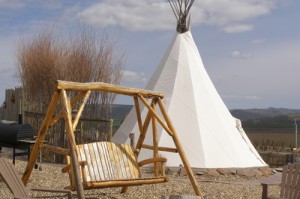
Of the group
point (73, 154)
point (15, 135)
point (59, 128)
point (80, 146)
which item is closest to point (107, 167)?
point (80, 146)

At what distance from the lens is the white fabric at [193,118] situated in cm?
1270

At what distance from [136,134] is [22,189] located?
7.18m

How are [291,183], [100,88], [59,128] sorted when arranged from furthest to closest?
[59,128]
[100,88]
[291,183]

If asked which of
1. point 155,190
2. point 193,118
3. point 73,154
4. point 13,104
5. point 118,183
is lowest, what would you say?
point 155,190

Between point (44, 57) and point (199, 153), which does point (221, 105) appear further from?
point (44, 57)

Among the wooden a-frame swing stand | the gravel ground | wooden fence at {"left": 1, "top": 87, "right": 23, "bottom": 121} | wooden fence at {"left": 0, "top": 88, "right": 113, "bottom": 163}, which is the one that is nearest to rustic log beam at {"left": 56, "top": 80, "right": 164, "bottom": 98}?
the wooden a-frame swing stand

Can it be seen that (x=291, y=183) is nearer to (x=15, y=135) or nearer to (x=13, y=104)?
(x=15, y=135)

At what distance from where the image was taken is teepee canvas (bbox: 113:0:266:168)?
500 inches

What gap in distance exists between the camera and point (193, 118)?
13109 mm

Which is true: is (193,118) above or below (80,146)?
above

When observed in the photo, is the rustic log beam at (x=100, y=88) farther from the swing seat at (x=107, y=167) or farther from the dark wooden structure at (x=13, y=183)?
the dark wooden structure at (x=13, y=183)

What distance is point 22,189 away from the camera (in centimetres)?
637

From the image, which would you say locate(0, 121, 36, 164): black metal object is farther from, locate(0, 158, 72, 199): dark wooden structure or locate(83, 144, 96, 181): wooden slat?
locate(0, 158, 72, 199): dark wooden structure

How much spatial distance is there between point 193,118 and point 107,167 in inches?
211
